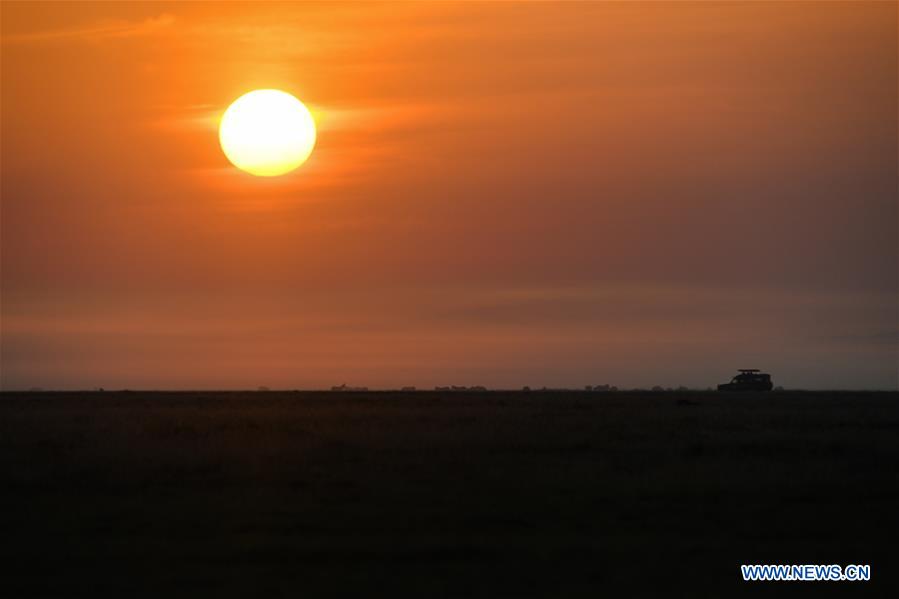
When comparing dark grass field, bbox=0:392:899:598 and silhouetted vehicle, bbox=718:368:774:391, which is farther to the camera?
silhouetted vehicle, bbox=718:368:774:391

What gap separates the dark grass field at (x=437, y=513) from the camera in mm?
19016

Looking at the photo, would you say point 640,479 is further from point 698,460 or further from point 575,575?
Answer: point 575,575

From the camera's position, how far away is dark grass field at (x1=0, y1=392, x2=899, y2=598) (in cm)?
1902

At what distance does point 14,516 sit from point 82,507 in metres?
1.53

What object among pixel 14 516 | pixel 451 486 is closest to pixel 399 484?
pixel 451 486

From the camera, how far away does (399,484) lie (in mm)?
28812

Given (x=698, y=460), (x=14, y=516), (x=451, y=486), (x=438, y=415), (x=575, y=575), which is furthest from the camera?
(x=438, y=415)

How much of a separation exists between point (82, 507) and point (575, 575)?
35.7 ft

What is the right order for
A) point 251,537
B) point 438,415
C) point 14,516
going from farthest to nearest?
point 438,415 < point 14,516 < point 251,537

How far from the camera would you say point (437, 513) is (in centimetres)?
2477

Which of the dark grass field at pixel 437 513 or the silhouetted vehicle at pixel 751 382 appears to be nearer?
the dark grass field at pixel 437 513

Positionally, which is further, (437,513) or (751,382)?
(751,382)

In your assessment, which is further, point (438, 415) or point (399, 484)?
point (438, 415)

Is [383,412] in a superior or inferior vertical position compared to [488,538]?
superior
